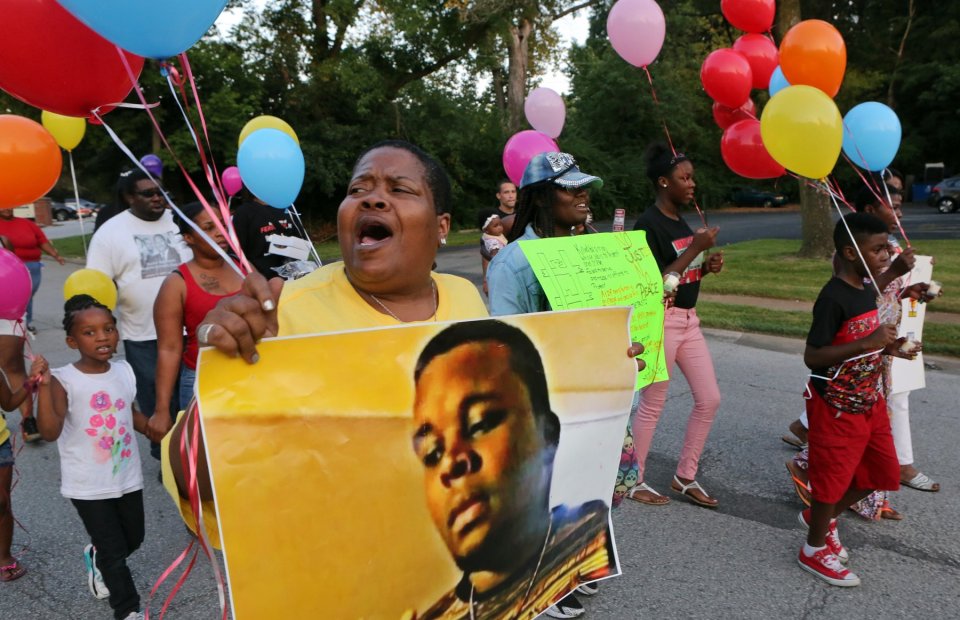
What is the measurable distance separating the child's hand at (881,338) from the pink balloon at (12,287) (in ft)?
13.0

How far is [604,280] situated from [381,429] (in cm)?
166

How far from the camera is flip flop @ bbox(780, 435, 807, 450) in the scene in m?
4.63

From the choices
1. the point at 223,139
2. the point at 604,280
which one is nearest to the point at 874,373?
the point at 604,280

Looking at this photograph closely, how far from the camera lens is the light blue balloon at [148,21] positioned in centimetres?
167

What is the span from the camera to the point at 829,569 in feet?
10.2

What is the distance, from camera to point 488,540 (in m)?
1.63

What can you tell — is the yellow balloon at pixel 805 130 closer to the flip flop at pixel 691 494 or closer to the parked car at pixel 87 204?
the flip flop at pixel 691 494

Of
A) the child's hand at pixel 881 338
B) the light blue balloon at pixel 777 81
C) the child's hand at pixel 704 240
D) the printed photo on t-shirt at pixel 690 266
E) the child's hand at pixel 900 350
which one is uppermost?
the light blue balloon at pixel 777 81

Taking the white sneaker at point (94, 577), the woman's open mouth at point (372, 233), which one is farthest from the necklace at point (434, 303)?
the white sneaker at point (94, 577)

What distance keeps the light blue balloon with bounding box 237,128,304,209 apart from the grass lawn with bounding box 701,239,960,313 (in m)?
7.84

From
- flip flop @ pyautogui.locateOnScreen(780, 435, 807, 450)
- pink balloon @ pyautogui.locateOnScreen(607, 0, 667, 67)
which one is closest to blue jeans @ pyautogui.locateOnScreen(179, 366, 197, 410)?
flip flop @ pyautogui.locateOnScreen(780, 435, 807, 450)

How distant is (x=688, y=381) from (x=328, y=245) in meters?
18.8

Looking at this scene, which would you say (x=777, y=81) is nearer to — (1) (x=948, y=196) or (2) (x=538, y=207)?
(2) (x=538, y=207)

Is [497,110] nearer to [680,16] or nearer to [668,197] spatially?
[680,16]
